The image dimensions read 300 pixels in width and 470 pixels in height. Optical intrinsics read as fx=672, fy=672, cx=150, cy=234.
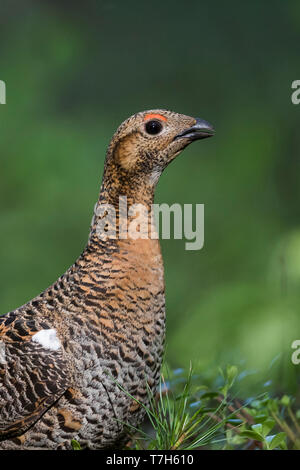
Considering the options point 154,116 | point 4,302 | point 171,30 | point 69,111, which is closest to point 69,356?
point 154,116

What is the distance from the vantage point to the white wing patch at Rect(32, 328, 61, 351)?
1.56m

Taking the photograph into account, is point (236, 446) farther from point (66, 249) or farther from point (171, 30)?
point (171, 30)

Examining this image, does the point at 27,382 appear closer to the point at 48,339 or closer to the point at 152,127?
the point at 48,339

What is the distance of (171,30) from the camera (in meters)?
3.71

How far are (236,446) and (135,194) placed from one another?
0.82m

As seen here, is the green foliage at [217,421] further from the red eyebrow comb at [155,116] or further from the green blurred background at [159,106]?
the green blurred background at [159,106]

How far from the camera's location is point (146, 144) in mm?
1599

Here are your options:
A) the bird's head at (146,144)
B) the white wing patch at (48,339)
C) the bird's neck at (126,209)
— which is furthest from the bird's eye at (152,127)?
the white wing patch at (48,339)

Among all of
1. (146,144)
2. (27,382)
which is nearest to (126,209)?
(146,144)

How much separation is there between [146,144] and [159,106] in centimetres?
202

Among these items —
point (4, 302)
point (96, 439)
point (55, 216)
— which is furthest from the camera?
point (55, 216)

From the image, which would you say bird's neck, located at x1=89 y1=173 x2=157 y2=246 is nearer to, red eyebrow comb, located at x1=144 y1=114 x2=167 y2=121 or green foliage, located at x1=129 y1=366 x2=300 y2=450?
red eyebrow comb, located at x1=144 y1=114 x2=167 y2=121

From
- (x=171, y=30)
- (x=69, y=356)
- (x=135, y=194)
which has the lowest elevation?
(x=69, y=356)

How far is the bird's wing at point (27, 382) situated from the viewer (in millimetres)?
1527
